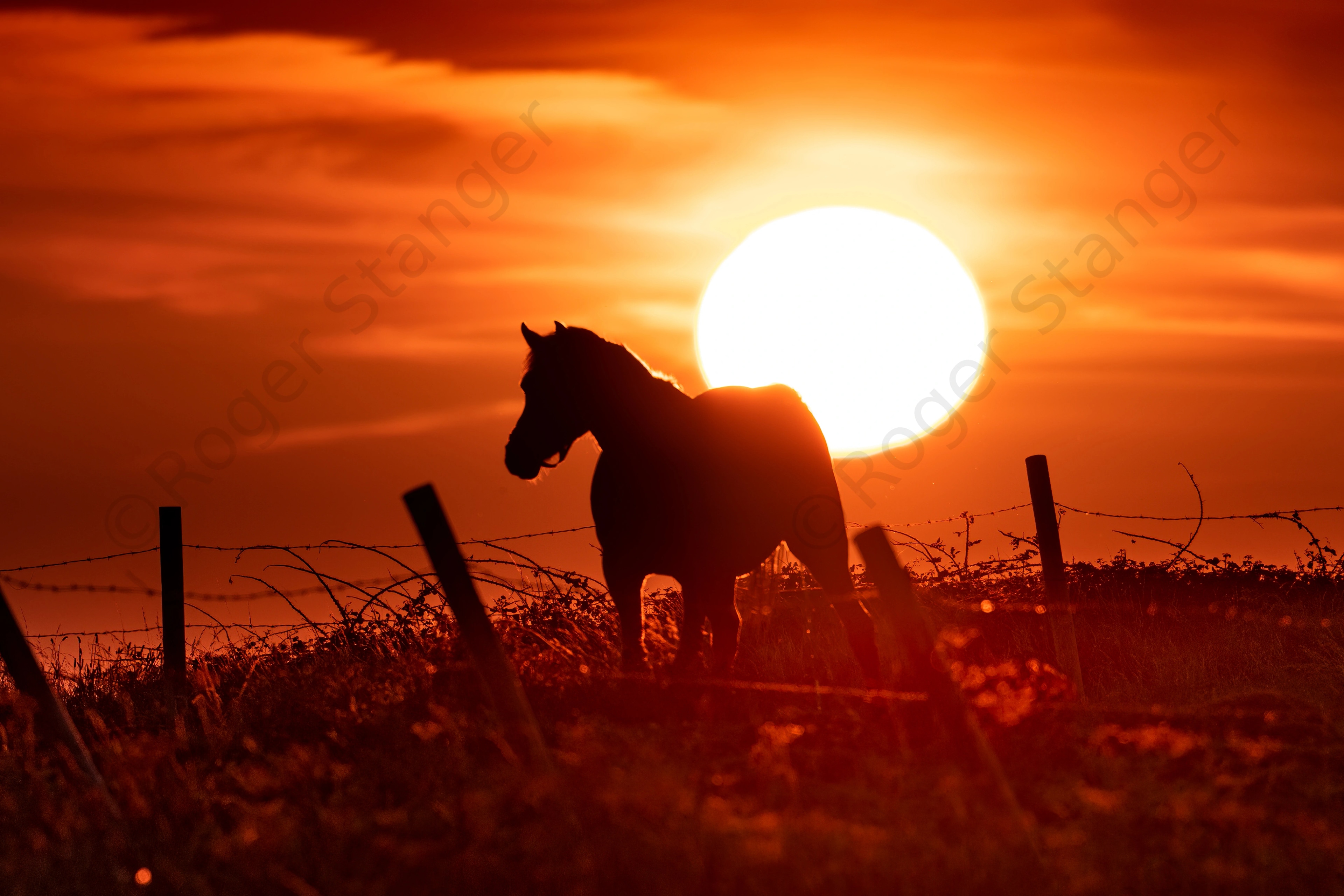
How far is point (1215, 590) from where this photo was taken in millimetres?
13859

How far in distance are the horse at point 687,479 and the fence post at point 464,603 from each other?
6.27ft

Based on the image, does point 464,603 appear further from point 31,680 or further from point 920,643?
point 31,680

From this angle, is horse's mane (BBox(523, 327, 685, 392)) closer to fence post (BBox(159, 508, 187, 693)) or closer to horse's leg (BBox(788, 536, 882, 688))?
horse's leg (BBox(788, 536, 882, 688))

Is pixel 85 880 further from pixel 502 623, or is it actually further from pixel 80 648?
pixel 80 648

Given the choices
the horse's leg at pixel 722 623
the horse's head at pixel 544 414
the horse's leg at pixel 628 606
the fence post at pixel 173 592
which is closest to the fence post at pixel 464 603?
the horse's leg at pixel 628 606

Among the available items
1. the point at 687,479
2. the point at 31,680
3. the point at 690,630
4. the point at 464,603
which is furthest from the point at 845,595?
the point at 31,680

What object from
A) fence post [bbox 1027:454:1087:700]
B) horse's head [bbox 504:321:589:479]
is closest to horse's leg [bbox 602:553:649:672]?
horse's head [bbox 504:321:589:479]

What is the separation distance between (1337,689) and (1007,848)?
5721mm

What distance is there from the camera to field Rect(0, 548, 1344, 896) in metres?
4.62

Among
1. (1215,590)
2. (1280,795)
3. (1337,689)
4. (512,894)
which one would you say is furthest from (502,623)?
(1215,590)

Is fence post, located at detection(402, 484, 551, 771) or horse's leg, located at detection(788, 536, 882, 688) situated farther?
horse's leg, located at detection(788, 536, 882, 688)

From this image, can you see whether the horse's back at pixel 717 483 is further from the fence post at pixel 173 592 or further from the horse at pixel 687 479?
the fence post at pixel 173 592

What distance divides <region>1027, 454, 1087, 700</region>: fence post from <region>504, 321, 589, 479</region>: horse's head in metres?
4.67

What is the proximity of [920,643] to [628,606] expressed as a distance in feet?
8.69
